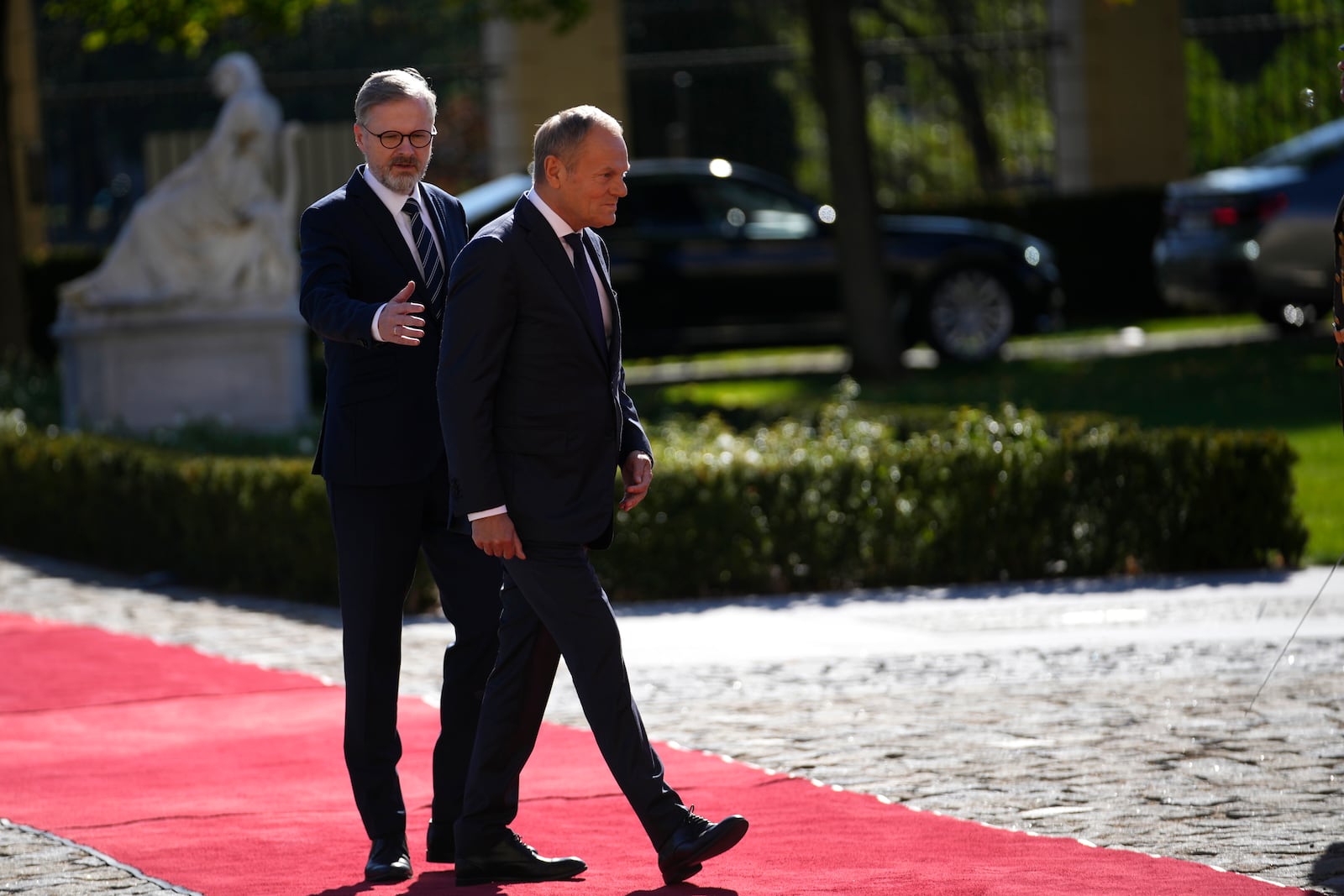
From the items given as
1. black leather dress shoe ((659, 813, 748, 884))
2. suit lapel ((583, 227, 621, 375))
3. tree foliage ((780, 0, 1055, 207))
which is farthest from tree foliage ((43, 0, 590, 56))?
black leather dress shoe ((659, 813, 748, 884))

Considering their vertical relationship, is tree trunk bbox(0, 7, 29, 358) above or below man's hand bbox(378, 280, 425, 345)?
above

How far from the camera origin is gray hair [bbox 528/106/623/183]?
4508 millimetres

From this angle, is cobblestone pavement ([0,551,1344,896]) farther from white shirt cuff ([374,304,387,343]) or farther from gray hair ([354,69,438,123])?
gray hair ([354,69,438,123])

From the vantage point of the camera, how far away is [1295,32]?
2414 cm

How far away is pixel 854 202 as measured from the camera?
1600cm

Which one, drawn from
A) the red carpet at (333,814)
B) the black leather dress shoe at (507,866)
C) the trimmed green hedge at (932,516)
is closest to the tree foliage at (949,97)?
the trimmed green hedge at (932,516)

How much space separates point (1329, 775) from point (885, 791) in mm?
1235

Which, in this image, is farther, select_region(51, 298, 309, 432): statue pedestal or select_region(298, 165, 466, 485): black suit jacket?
select_region(51, 298, 309, 432): statue pedestal

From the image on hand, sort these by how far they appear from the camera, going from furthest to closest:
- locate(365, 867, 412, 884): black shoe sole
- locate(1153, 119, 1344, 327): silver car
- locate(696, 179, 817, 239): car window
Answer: locate(696, 179, 817, 239): car window
locate(1153, 119, 1344, 327): silver car
locate(365, 867, 412, 884): black shoe sole

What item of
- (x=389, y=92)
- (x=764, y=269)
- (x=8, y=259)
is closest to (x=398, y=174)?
(x=389, y=92)

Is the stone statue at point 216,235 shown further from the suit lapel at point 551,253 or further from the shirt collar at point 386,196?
the suit lapel at point 551,253

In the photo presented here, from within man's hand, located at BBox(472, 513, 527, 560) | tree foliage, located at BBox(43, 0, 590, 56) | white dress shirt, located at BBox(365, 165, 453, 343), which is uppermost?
tree foliage, located at BBox(43, 0, 590, 56)

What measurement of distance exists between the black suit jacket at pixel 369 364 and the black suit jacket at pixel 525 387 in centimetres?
28

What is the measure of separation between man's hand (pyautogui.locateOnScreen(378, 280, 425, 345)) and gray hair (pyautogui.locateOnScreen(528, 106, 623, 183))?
0.41 meters
